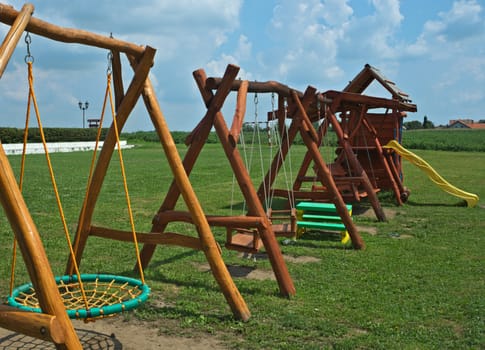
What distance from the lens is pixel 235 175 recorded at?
5.68 m

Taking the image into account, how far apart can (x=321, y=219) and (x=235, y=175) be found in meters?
3.57

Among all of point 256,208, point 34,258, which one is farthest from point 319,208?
point 34,258

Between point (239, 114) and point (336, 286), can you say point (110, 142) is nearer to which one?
point (239, 114)

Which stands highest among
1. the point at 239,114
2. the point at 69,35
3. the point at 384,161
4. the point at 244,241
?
the point at 69,35

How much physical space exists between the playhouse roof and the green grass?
4.14m

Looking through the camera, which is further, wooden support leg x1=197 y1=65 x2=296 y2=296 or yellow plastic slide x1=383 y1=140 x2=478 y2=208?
yellow plastic slide x1=383 y1=140 x2=478 y2=208

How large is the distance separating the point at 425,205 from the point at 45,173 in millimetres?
14417

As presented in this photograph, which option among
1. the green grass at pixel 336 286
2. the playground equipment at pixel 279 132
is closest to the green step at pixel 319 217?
the green grass at pixel 336 286

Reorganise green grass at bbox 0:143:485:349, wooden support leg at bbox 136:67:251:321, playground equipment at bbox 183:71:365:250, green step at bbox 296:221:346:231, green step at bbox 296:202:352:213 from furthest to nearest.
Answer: green step at bbox 296:202:352:213 → green step at bbox 296:221:346:231 → playground equipment at bbox 183:71:365:250 → wooden support leg at bbox 136:67:251:321 → green grass at bbox 0:143:485:349

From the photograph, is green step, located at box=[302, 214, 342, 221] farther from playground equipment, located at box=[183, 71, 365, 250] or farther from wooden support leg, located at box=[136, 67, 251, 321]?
wooden support leg, located at box=[136, 67, 251, 321]

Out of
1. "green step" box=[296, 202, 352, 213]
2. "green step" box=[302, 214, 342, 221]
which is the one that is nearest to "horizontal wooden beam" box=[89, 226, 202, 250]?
"green step" box=[302, 214, 342, 221]

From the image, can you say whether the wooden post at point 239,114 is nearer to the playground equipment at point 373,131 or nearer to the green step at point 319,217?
the green step at point 319,217

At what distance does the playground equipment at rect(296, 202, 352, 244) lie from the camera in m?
8.42

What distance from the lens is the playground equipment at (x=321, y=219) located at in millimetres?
8422
